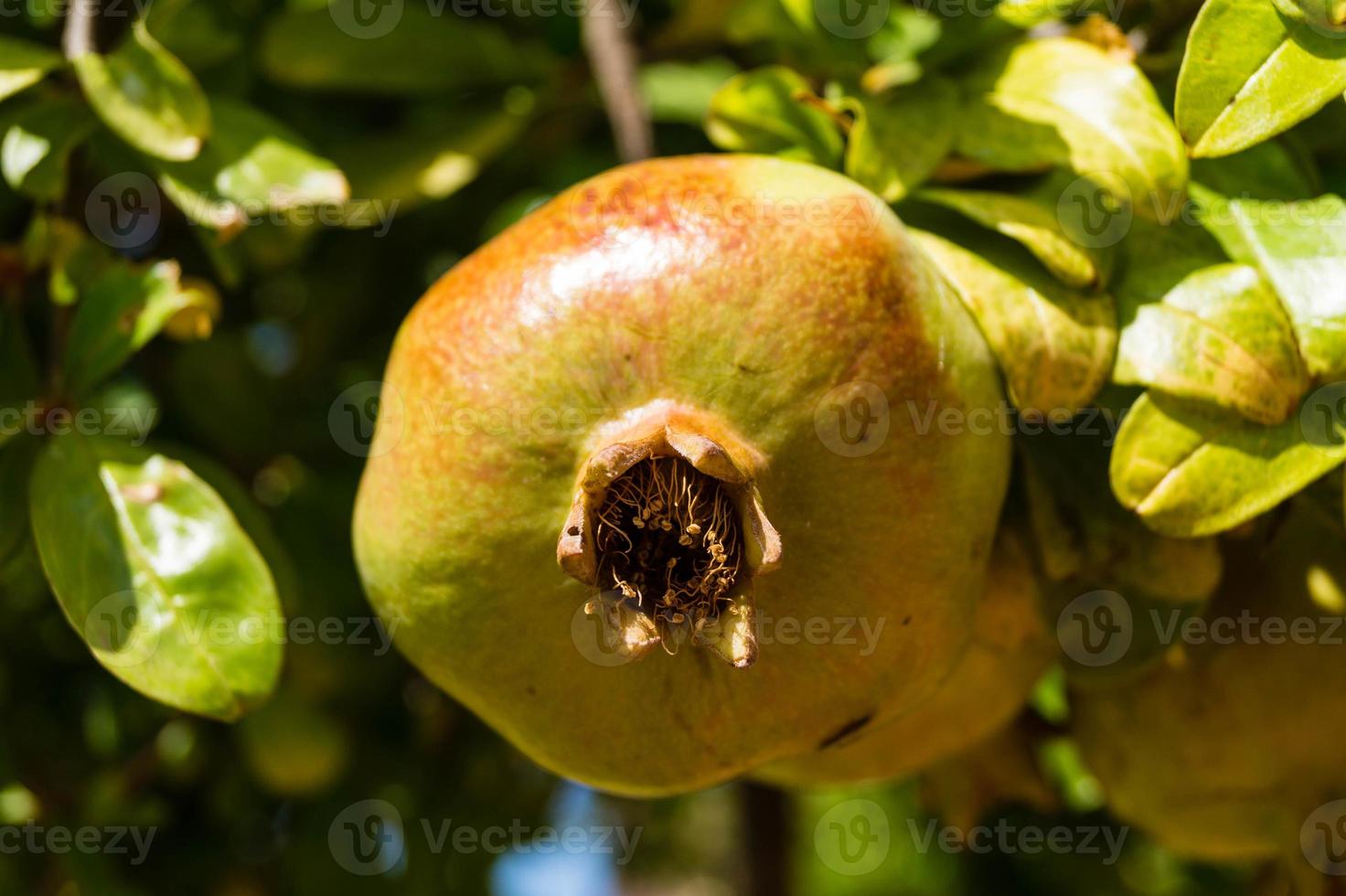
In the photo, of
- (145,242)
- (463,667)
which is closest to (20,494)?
(463,667)

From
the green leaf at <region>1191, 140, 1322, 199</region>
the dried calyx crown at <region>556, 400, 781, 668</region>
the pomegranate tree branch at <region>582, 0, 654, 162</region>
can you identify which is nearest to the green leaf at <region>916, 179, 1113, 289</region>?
the green leaf at <region>1191, 140, 1322, 199</region>

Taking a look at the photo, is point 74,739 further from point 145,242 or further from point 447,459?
point 447,459

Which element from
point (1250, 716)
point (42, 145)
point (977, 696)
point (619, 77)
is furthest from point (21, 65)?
point (1250, 716)

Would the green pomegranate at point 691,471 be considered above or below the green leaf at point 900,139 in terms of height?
below

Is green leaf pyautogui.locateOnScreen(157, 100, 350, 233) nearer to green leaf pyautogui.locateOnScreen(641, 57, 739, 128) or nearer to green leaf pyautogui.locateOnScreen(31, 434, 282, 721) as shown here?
green leaf pyautogui.locateOnScreen(31, 434, 282, 721)

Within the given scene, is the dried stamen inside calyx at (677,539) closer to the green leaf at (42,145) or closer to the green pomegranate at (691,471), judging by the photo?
the green pomegranate at (691,471)

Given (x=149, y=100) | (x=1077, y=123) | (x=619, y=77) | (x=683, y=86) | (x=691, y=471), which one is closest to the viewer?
(x=691, y=471)

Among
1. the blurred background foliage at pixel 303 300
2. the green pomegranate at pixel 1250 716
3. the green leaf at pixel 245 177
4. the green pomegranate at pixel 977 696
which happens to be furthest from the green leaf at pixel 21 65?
the green pomegranate at pixel 1250 716

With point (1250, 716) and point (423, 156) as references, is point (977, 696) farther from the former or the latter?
point (423, 156)
